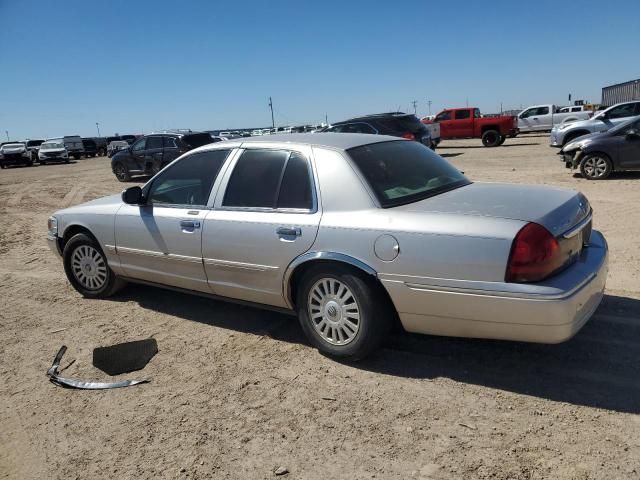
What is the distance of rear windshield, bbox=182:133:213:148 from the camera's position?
53.0 feet

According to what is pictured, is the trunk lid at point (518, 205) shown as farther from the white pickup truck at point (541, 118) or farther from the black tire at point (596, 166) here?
the white pickup truck at point (541, 118)

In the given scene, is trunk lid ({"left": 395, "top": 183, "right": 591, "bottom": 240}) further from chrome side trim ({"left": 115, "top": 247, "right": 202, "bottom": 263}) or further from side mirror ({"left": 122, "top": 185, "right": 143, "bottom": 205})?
side mirror ({"left": 122, "top": 185, "right": 143, "bottom": 205})

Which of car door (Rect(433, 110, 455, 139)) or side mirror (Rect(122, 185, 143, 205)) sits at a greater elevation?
car door (Rect(433, 110, 455, 139))

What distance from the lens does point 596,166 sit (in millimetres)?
11359

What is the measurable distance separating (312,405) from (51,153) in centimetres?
3773

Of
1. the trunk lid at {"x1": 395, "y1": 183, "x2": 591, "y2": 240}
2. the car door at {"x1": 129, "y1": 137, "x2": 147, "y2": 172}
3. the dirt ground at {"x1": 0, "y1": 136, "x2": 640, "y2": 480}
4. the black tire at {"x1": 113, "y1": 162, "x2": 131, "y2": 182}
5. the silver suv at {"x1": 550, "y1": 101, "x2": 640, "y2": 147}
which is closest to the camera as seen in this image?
the dirt ground at {"x1": 0, "y1": 136, "x2": 640, "y2": 480}

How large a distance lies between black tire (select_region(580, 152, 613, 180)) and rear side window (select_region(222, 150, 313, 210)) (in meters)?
9.69

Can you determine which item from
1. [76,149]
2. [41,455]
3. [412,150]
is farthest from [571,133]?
[76,149]

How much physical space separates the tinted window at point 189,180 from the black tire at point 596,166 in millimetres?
9765

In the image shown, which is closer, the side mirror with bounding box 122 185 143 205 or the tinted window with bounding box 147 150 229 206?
the tinted window with bounding box 147 150 229 206

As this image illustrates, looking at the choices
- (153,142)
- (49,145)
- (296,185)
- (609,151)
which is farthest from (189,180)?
(49,145)

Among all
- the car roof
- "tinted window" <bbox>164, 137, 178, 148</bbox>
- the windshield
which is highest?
the windshield

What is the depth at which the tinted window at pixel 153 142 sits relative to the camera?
55.3 ft

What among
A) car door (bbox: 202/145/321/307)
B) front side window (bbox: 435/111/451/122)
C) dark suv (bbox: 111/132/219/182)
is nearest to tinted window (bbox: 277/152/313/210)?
car door (bbox: 202/145/321/307)
